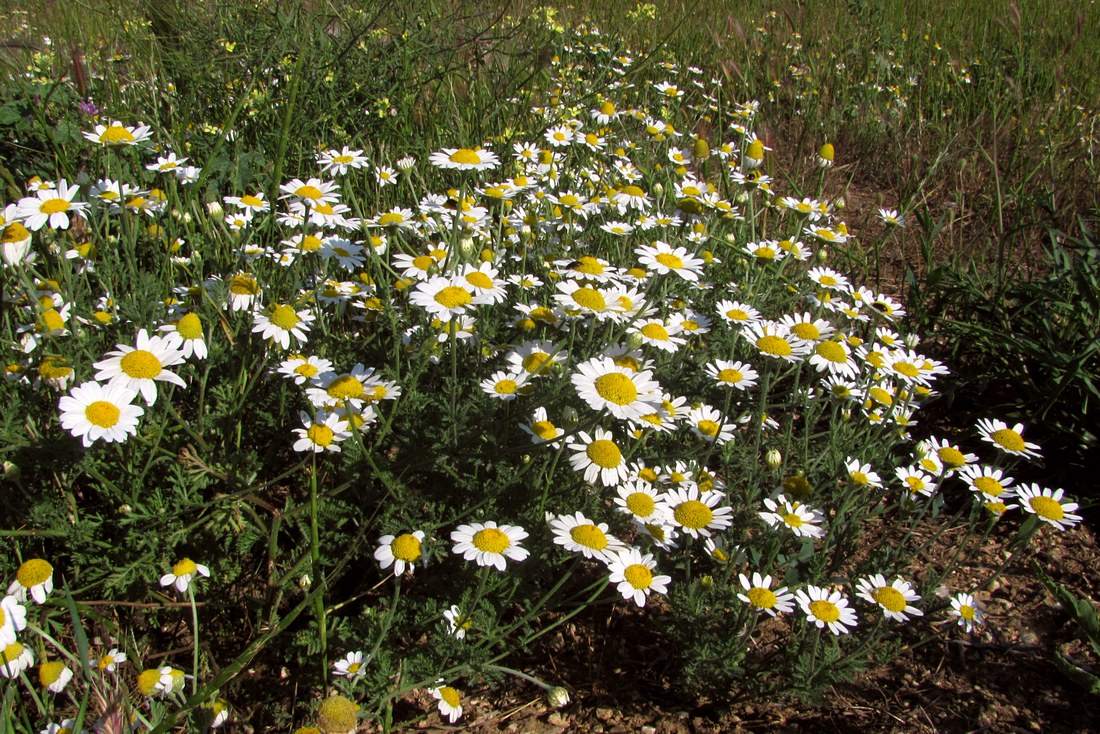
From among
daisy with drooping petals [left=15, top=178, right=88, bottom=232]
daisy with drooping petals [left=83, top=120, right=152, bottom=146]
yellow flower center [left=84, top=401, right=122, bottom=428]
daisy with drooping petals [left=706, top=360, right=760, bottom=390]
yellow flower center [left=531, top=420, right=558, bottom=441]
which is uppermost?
daisy with drooping petals [left=83, top=120, right=152, bottom=146]

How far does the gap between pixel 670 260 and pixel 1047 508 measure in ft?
3.99

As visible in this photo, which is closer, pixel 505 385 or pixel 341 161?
pixel 505 385

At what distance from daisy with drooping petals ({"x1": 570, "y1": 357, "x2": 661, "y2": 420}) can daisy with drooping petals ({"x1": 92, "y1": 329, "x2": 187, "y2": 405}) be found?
88cm

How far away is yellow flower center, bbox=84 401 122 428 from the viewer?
1.59 meters

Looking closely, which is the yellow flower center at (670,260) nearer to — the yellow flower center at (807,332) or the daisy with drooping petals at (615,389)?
the yellow flower center at (807,332)

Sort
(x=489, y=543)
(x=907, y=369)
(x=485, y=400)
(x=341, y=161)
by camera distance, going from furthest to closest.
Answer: (x=341, y=161)
(x=907, y=369)
(x=485, y=400)
(x=489, y=543)

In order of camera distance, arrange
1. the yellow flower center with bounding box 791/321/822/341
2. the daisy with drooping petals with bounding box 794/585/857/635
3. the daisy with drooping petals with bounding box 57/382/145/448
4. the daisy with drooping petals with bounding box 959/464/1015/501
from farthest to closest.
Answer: the yellow flower center with bounding box 791/321/822/341
the daisy with drooping petals with bounding box 959/464/1015/501
the daisy with drooping petals with bounding box 794/585/857/635
the daisy with drooping petals with bounding box 57/382/145/448

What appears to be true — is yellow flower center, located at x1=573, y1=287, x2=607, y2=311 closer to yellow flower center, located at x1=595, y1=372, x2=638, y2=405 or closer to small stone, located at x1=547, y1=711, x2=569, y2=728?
yellow flower center, located at x1=595, y1=372, x2=638, y2=405

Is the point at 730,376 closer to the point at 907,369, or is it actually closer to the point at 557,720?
the point at 907,369

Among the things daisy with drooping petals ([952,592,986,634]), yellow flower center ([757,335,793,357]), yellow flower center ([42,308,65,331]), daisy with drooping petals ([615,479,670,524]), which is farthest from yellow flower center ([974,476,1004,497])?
yellow flower center ([42,308,65,331])

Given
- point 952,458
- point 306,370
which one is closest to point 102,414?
point 306,370

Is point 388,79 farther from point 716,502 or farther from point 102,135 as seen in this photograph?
point 716,502

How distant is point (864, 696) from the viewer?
2.08 meters

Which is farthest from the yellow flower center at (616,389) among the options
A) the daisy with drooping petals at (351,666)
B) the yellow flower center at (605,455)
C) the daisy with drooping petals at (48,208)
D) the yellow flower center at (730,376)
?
the daisy with drooping petals at (48,208)
